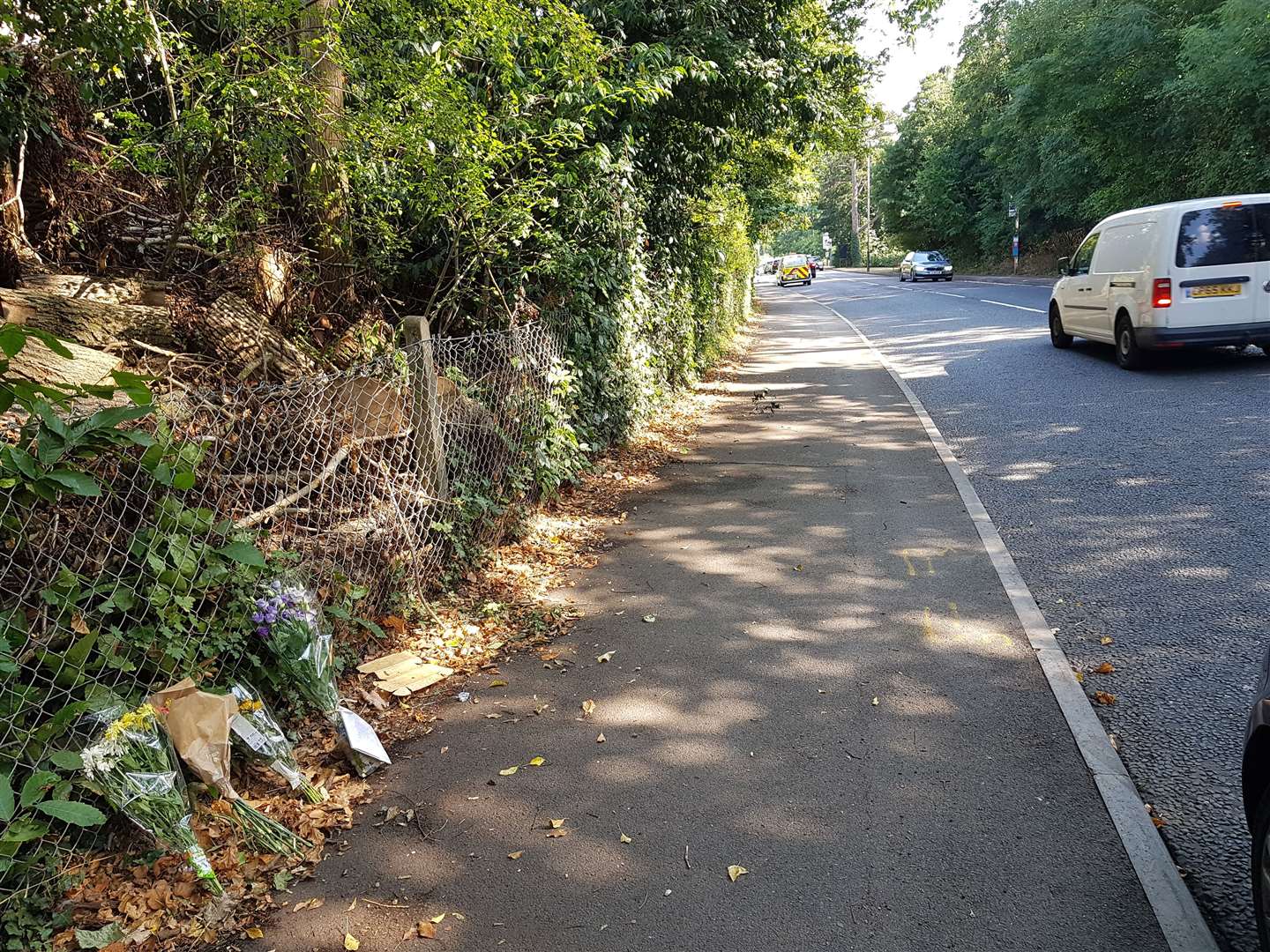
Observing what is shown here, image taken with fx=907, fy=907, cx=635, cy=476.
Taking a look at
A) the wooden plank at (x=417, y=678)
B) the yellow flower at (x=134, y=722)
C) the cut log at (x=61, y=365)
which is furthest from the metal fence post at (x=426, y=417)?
the yellow flower at (x=134, y=722)

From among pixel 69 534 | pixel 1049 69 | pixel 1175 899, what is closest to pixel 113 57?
pixel 69 534

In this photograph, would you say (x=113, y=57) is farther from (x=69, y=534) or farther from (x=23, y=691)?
(x=23, y=691)

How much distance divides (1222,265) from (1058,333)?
403 cm

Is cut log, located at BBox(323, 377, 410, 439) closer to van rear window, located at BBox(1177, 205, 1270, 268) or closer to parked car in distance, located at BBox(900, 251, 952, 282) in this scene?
van rear window, located at BBox(1177, 205, 1270, 268)

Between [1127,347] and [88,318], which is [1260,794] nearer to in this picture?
[88,318]

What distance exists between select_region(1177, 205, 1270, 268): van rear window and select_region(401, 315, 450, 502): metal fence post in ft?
31.3

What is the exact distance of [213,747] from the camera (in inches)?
126

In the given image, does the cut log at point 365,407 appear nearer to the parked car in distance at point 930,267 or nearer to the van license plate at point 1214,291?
the van license plate at point 1214,291

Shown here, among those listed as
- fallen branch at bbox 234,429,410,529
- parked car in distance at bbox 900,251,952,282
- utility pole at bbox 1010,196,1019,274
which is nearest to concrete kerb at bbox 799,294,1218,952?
fallen branch at bbox 234,429,410,529

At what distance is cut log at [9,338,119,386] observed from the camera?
15.4ft

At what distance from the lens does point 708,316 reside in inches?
597

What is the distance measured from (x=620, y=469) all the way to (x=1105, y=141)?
31288mm

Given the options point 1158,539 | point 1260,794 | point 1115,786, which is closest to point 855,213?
point 1158,539

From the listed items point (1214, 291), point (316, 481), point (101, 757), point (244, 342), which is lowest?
point (101, 757)
